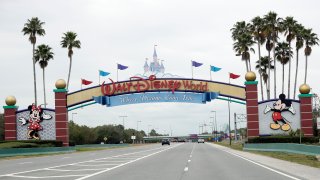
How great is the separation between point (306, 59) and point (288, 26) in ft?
24.7

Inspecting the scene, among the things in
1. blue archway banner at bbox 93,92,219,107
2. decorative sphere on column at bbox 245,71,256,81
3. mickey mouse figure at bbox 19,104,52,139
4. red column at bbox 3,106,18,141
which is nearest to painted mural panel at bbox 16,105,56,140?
mickey mouse figure at bbox 19,104,52,139

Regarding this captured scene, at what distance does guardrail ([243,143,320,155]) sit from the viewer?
33.8 metres

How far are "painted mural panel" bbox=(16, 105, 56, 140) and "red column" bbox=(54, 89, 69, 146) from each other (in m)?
1.31

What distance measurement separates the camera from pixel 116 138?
185 meters

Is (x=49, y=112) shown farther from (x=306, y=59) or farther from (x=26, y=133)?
(x=306, y=59)

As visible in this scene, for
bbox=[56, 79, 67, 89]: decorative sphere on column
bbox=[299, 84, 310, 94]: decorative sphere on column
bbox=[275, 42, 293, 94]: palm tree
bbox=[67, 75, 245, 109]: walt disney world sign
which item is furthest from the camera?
bbox=[275, 42, 293, 94]: palm tree

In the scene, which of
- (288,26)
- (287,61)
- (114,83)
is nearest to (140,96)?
(114,83)

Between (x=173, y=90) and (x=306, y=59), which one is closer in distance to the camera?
(x=173, y=90)

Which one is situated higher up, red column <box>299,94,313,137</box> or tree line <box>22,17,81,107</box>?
tree line <box>22,17,81,107</box>

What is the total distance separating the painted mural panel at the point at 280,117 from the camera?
198 feet

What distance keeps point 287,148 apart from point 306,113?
16708mm

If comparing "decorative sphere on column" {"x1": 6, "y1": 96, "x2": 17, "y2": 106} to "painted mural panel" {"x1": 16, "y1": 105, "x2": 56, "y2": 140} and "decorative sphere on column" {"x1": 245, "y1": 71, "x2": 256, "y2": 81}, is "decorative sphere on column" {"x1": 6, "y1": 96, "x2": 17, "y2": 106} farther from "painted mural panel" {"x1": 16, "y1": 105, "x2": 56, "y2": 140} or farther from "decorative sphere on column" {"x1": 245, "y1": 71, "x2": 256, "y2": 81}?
"decorative sphere on column" {"x1": 245, "y1": 71, "x2": 256, "y2": 81}

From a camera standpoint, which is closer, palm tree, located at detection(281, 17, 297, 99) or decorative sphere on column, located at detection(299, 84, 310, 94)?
decorative sphere on column, located at detection(299, 84, 310, 94)

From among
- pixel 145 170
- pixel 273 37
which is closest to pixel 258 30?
pixel 273 37
